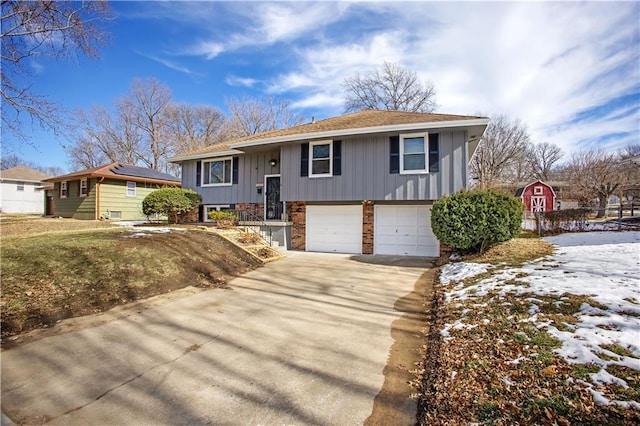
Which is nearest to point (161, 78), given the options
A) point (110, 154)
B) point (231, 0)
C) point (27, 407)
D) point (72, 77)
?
point (110, 154)

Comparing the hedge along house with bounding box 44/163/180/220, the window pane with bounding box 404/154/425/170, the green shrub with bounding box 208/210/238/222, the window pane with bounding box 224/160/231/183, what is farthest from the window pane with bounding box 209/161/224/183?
the window pane with bounding box 404/154/425/170

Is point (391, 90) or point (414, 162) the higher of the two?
point (391, 90)

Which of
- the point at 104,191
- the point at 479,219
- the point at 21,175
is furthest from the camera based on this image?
the point at 21,175

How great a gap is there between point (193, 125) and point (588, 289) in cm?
3691

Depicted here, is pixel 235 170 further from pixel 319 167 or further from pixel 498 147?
pixel 498 147

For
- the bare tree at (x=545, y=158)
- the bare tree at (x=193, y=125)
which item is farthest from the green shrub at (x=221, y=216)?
the bare tree at (x=545, y=158)

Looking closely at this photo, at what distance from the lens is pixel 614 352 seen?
265 cm

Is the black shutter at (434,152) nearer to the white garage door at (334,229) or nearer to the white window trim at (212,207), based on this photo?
the white garage door at (334,229)

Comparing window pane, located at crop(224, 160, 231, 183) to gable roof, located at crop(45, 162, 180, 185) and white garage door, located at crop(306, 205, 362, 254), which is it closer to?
white garage door, located at crop(306, 205, 362, 254)

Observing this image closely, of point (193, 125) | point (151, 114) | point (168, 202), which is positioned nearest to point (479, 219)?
point (168, 202)

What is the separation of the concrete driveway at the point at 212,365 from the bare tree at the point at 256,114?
2745 centimetres

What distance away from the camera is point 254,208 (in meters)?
13.4

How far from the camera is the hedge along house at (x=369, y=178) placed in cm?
962

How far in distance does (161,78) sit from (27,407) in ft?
117
